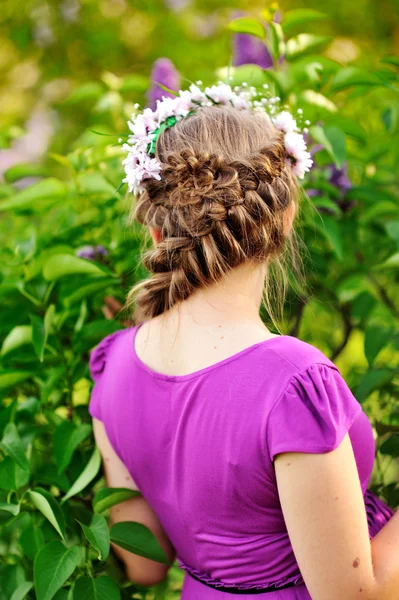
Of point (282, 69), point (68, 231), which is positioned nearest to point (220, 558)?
point (68, 231)

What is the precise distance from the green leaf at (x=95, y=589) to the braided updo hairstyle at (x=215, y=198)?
1.57 ft

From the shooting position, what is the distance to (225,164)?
992 mm

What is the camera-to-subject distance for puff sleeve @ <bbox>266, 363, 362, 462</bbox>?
2.88ft

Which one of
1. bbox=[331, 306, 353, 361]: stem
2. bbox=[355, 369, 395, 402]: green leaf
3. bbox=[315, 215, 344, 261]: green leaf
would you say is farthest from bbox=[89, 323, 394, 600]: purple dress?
bbox=[331, 306, 353, 361]: stem

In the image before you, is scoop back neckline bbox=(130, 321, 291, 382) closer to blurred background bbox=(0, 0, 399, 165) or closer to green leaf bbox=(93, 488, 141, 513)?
green leaf bbox=(93, 488, 141, 513)

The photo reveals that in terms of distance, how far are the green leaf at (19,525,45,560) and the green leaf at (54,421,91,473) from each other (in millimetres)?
109

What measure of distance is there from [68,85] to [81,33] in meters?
0.39

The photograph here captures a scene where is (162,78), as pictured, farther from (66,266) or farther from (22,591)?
(22,591)

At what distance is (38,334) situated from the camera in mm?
1265

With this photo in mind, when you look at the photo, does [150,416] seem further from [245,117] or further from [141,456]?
[245,117]

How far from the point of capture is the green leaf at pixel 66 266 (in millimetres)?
1264

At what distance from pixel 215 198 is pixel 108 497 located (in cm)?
55

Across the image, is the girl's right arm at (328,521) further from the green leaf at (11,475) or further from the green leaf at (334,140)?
the green leaf at (334,140)

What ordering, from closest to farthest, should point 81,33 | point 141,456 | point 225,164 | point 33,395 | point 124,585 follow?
1. point 225,164
2. point 141,456
3. point 124,585
4. point 33,395
5. point 81,33
